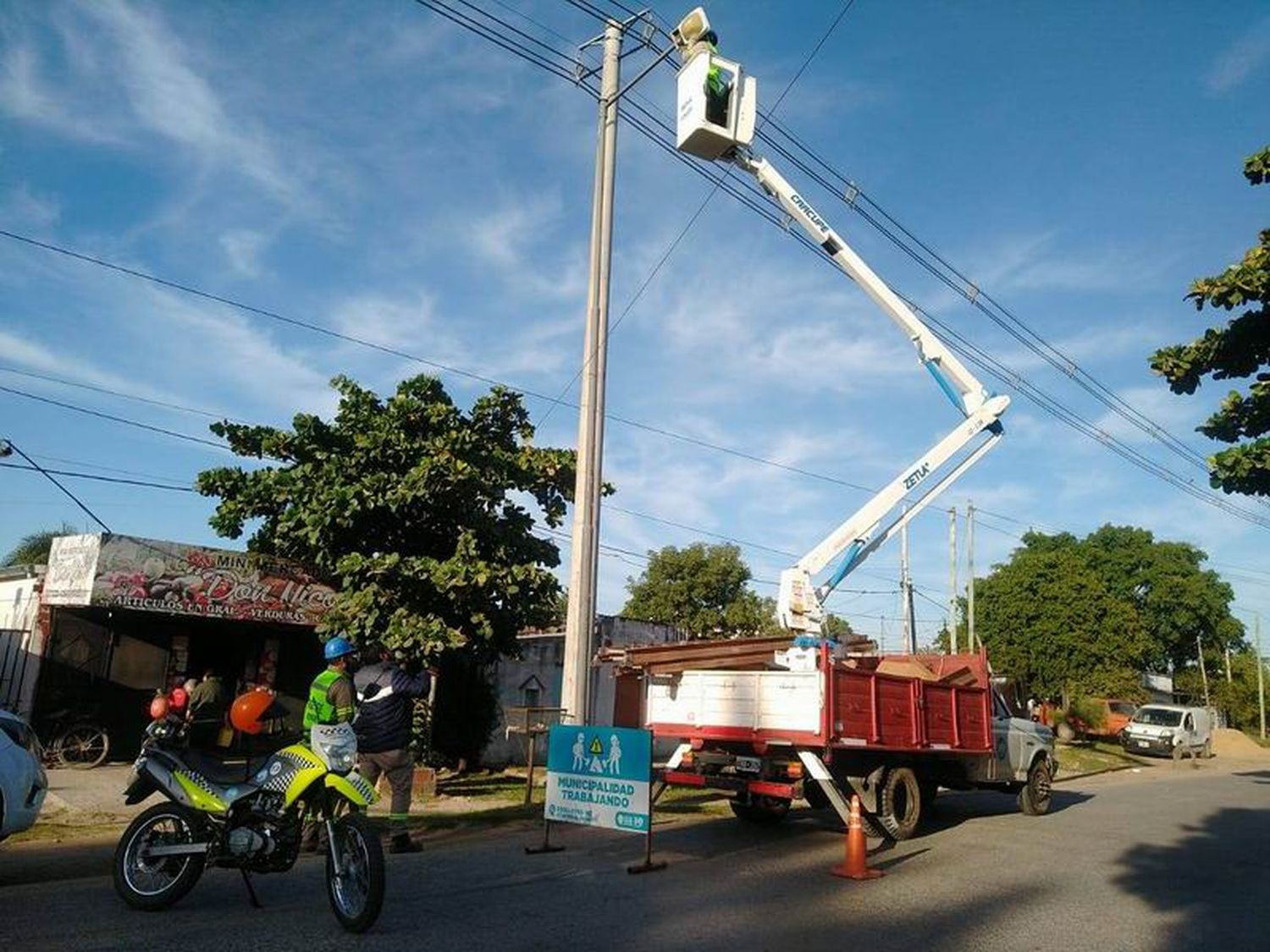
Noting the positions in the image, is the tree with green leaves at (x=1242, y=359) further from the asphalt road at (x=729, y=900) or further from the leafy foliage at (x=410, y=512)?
the leafy foliage at (x=410, y=512)

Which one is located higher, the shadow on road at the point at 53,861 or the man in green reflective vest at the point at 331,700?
the man in green reflective vest at the point at 331,700

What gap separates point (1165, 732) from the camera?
3384 cm

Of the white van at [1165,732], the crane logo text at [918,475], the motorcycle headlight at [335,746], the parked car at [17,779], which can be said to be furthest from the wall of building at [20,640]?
the white van at [1165,732]

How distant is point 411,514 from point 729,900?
887cm

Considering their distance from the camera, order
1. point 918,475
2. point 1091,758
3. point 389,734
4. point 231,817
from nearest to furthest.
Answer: point 231,817 → point 389,734 → point 918,475 → point 1091,758

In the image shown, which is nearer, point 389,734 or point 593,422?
point 389,734

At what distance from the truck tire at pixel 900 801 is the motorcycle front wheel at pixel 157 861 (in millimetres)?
7158

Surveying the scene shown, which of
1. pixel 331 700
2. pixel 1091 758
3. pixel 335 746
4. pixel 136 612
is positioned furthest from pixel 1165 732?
pixel 335 746

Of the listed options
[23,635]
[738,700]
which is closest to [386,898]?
[738,700]

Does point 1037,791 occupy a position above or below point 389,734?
below

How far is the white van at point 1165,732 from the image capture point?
33781mm

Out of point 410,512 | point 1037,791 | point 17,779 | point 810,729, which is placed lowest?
point 1037,791

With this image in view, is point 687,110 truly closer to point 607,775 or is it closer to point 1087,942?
point 607,775

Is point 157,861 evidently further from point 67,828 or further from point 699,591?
point 699,591
